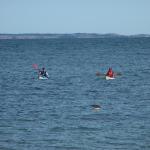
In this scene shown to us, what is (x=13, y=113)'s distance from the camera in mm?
40969

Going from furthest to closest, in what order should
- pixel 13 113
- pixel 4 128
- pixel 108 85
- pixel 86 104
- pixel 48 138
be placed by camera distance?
pixel 108 85 → pixel 86 104 → pixel 13 113 → pixel 4 128 → pixel 48 138

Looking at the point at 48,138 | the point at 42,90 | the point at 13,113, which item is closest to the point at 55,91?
the point at 42,90

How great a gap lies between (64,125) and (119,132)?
3760mm

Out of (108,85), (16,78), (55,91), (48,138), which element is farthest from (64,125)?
(16,78)

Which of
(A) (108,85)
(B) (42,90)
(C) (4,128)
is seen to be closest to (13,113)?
(C) (4,128)

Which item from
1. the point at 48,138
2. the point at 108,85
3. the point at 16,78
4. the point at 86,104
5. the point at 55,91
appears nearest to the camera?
the point at 48,138

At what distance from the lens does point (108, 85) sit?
5841cm

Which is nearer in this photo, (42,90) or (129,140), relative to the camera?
(129,140)

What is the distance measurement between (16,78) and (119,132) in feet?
117

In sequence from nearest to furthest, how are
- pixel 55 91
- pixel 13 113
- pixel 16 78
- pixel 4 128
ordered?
pixel 4 128
pixel 13 113
pixel 55 91
pixel 16 78

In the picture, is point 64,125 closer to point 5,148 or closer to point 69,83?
point 5,148

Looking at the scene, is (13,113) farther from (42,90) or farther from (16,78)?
(16,78)


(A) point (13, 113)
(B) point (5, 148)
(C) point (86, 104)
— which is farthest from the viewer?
(C) point (86, 104)

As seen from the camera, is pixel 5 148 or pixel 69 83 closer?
pixel 5 148
